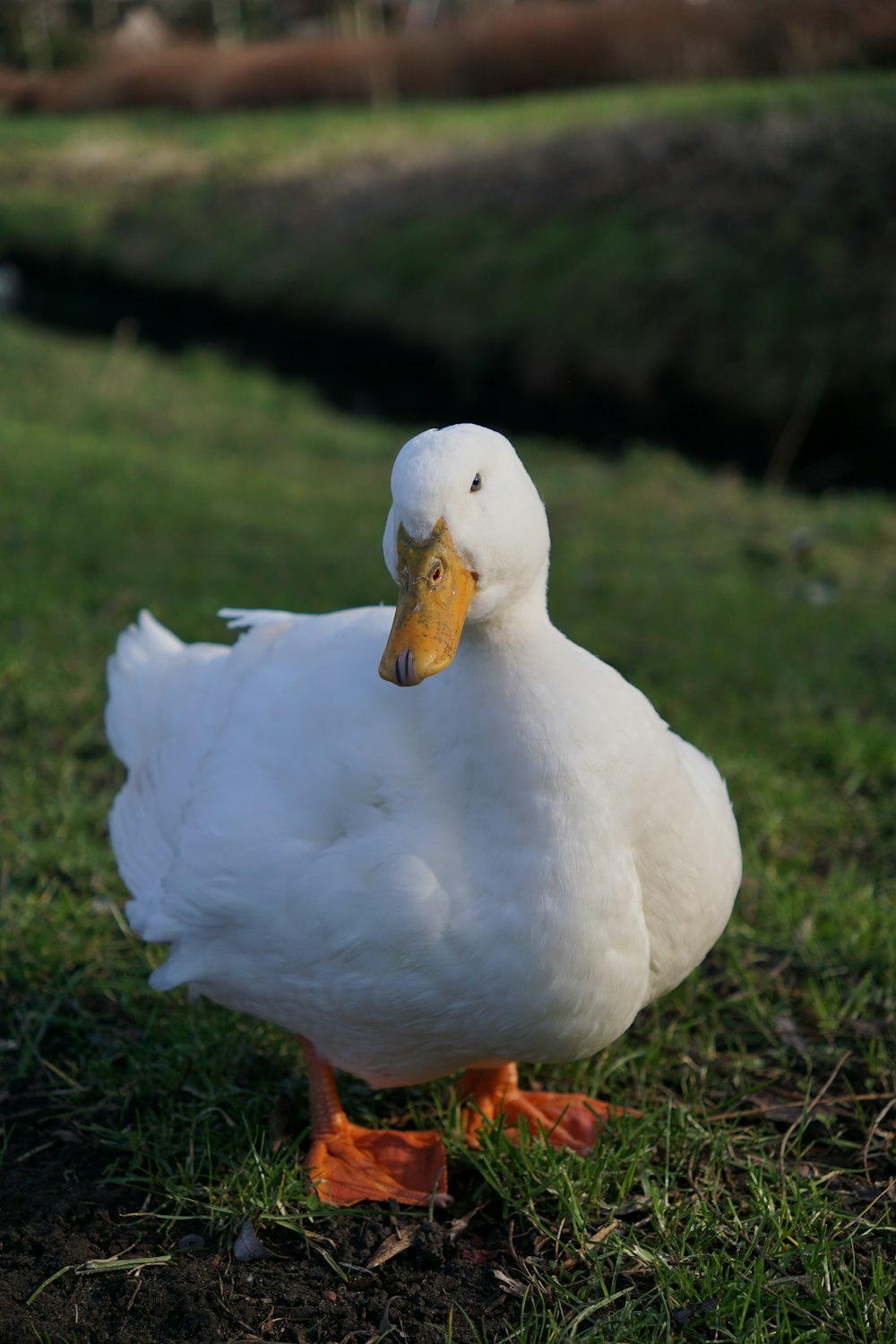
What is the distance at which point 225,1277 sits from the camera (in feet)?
7.70

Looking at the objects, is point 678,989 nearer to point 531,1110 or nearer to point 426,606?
point 531,1110

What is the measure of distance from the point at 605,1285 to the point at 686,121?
1197cm

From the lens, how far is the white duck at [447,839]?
208 cm

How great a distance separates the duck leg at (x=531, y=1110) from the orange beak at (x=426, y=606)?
1.17m

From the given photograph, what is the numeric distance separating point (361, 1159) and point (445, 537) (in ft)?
4.66

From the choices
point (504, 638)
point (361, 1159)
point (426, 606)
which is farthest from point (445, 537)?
point (361, 1159)

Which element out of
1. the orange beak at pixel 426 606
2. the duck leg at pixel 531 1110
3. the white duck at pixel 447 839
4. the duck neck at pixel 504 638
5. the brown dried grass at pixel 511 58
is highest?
the orange beak at pixel 426 606

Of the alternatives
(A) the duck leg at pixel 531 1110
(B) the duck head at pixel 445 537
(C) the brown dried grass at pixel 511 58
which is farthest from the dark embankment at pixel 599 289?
(B) the duck head at pixel 445 537

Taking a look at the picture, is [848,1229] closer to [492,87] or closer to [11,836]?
[11,836]

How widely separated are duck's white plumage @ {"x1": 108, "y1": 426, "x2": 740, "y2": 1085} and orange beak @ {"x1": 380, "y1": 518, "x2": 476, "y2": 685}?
0.03 m

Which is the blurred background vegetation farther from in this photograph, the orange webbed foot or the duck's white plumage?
the duck's white plumage

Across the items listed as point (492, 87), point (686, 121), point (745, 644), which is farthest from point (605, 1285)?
point (492, 87)

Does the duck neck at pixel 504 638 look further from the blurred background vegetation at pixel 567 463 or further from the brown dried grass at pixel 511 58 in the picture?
the brown dried grass at pixel 511 58

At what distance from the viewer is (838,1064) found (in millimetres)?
2906
